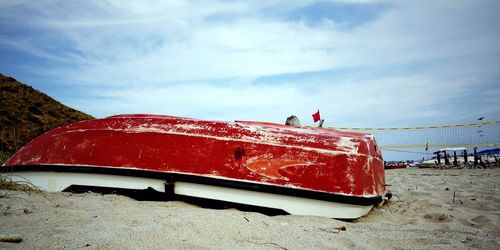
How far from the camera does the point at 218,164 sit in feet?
9.70

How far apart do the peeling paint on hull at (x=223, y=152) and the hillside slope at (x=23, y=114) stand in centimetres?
147

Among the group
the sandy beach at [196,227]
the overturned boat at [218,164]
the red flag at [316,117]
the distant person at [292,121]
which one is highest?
the red flag at [316,117]

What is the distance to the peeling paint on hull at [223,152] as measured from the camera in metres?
2.87

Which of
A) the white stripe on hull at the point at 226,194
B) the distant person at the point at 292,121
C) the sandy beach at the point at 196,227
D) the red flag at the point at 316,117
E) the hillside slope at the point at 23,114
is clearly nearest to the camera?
the sandy beach at the point at 196,227

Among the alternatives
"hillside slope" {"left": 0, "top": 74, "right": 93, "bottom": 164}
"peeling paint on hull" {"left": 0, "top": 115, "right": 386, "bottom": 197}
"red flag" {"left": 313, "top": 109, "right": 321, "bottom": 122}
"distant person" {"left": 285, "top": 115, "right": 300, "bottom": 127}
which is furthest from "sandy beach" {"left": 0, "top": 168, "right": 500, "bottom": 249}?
"red flag" {"left": 313, "top": 109, "right": 321, "bottom": 122}

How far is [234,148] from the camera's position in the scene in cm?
300

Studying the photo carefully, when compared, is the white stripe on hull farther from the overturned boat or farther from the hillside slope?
the hillside slope

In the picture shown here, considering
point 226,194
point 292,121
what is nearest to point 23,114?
point 226,194

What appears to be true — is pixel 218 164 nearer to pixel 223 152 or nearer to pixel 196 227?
pixel 223 152

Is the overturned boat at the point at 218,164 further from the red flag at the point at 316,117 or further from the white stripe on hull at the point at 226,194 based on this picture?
the red flag at the point at 316,117

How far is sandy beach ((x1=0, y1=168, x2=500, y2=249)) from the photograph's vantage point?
1.83m

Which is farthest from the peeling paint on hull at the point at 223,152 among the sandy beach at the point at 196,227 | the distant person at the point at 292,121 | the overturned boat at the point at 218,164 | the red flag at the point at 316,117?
the red flag at the point at 316,117

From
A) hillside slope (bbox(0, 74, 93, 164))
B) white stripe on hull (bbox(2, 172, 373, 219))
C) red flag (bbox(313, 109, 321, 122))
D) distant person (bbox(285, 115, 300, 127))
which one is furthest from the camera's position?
red flag (bbox(313, 109, 321, 122))

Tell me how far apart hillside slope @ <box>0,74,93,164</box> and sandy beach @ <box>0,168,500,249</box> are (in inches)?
87.9
